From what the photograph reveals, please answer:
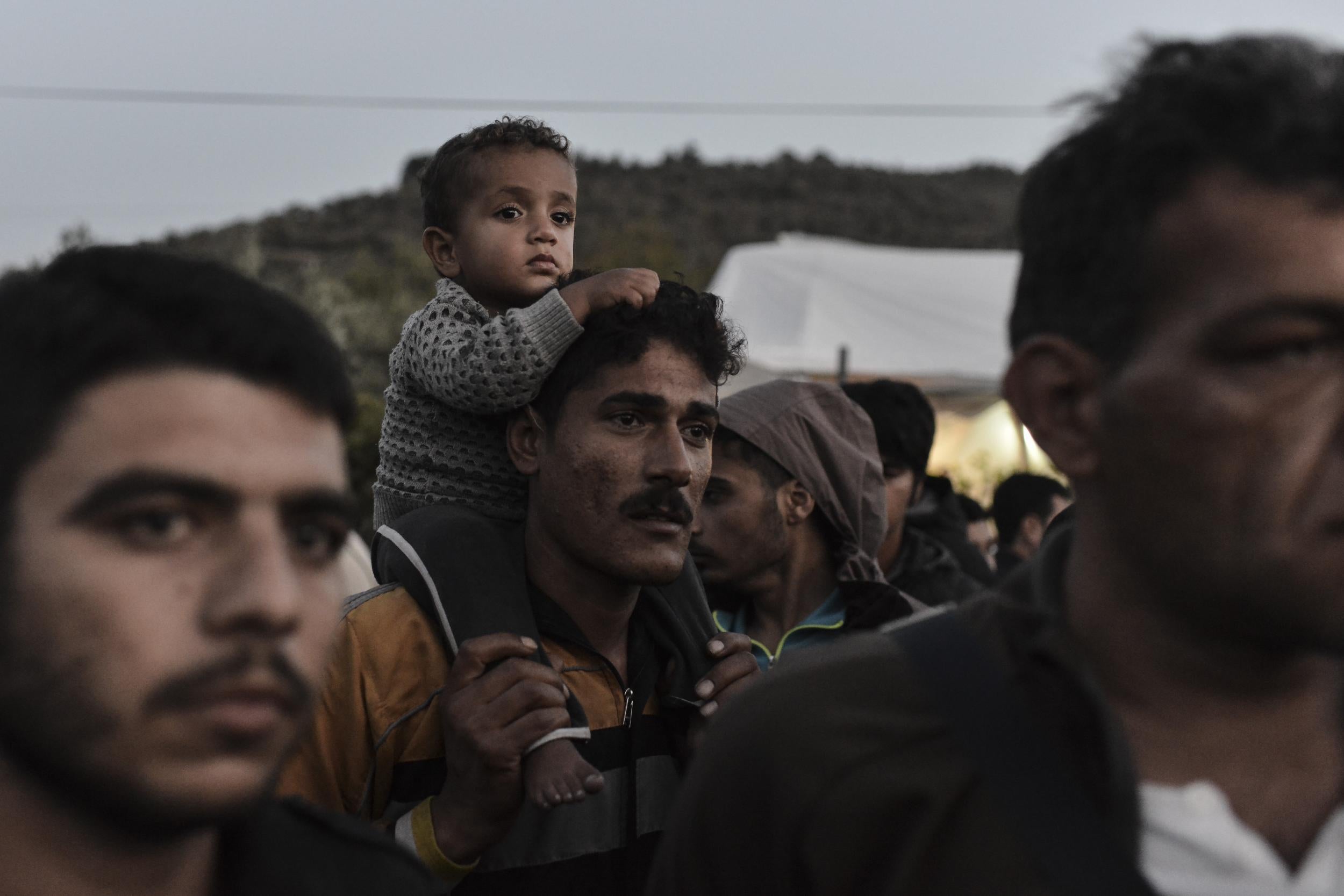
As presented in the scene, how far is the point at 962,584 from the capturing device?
5035 mm

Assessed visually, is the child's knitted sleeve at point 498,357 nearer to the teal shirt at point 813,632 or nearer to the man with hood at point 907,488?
the teal shirt at point 813,632

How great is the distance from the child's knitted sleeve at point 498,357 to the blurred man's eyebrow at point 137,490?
1.57m

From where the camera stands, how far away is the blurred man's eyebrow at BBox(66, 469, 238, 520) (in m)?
1.23

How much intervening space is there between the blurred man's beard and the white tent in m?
9.40

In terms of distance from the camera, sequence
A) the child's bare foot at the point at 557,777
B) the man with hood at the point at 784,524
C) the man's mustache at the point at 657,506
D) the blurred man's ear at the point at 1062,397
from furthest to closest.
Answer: the man with hood at the point at 784,524 < the man's mustache at the point at 657,506 < the child's bare foot at the point at 557,777 < the blurred man's ear at the point at 1062,397

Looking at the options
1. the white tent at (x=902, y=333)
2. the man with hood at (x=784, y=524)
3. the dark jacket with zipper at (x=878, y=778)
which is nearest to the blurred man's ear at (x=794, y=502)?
the man with hood at (x=784, y=524)

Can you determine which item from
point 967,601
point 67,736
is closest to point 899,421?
point 967,601

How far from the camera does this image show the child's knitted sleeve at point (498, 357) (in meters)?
2.83

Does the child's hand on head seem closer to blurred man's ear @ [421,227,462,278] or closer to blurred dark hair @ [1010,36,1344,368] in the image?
blurred man's ear @ [421,227,462,278]

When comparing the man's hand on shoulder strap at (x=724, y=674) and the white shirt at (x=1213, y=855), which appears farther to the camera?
the man's hand on shoulder strap at (x=724, y=674)

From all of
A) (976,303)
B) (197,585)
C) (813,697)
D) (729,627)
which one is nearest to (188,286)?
(197,585)

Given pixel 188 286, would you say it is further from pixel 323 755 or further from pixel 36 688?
pixel 323 755

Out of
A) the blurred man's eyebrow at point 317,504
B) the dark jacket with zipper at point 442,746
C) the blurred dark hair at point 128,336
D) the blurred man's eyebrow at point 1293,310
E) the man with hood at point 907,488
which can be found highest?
the blurred man's eyebrow at point 1293,310

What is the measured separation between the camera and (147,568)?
123cm
